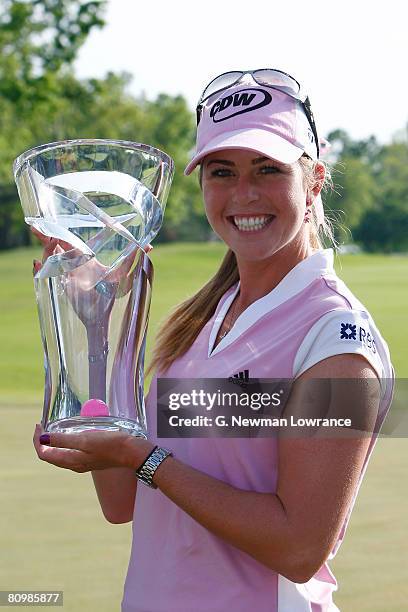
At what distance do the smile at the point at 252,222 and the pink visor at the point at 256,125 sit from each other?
0.39 ft

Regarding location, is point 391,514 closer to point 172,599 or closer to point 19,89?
point 172,599

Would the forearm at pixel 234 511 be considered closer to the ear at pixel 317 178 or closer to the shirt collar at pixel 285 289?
the shirt collar at pixel 285 289

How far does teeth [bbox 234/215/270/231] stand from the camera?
206 centimetres

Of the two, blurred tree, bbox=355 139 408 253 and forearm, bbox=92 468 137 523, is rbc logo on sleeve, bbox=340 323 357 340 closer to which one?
forearm, bbox=92 468 137 523

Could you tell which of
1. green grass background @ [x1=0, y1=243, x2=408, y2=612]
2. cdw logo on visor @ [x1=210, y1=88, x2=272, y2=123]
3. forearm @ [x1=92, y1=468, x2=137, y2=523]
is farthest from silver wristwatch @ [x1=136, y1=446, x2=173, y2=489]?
green grass background @ [x1=0, y1=243, x2=408, y2=612]

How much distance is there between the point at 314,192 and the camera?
2.18 meters

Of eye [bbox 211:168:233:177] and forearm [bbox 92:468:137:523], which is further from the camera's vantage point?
forearm [bbox 92:468:137:523]

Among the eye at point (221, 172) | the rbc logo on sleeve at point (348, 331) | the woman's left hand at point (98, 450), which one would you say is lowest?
the woman's left hand at point (98, 450)

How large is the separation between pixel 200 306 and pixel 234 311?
0.14 meters

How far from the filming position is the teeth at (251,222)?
206 centimetres

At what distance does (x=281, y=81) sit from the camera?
6.98ft

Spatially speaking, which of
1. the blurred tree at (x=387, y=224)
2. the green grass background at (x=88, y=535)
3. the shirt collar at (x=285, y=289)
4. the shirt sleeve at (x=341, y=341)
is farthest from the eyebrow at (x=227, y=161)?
the blurred tree at (x=387, y=224)

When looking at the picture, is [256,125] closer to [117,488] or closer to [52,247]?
[52,247]

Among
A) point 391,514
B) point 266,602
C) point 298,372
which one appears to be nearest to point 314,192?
point 298,372
